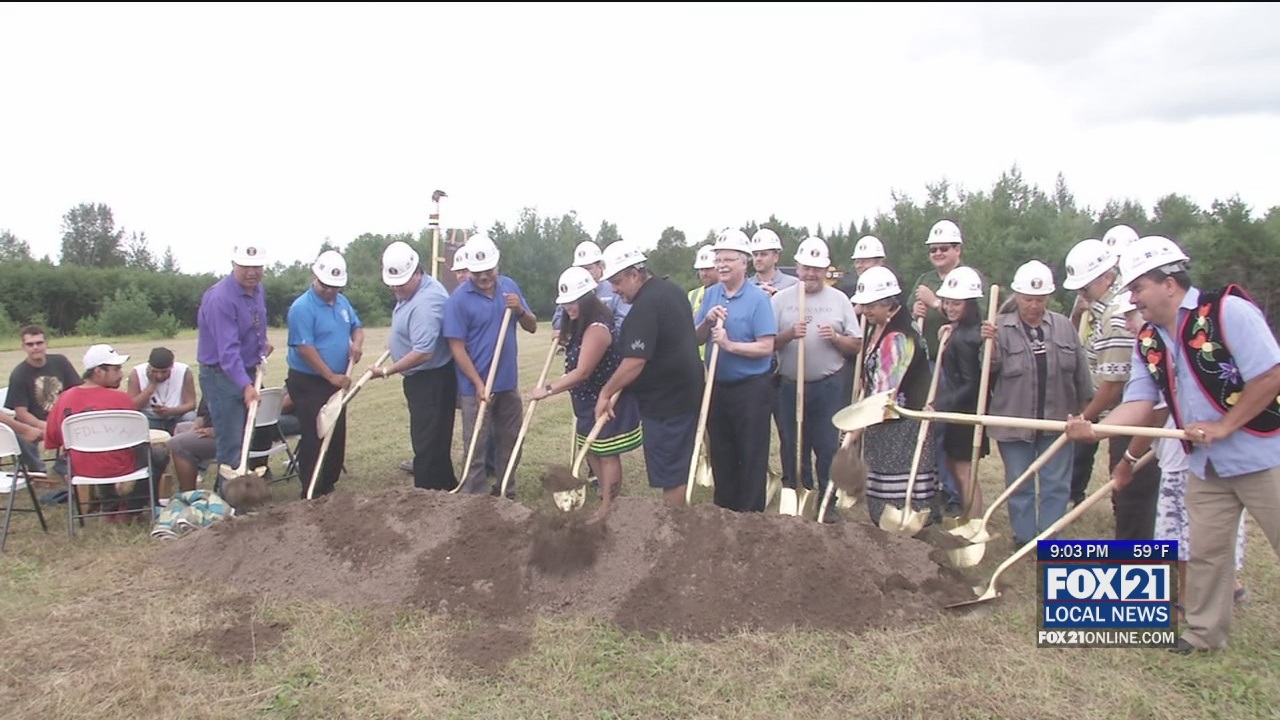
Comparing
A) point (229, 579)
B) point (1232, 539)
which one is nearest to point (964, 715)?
point (1232, 539)

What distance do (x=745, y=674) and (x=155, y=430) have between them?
205 inches

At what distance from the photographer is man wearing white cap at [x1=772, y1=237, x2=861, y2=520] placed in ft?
18.2

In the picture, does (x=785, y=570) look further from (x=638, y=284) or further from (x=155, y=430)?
(x=155, y=430)

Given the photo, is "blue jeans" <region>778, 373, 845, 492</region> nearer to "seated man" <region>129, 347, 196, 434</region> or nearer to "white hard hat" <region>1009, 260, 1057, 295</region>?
"white hard hat" <region>1009, 260, 1057, 295</region>

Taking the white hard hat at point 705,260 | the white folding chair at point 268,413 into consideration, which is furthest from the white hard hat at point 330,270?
the white hard hat at point 705,260

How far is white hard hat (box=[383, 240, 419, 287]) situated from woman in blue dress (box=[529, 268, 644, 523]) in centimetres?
118

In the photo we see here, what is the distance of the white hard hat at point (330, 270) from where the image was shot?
19.1 feet

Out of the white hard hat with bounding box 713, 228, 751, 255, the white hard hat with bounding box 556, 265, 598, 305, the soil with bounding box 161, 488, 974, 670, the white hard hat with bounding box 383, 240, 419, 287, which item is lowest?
the soil with bounding box 161, 488, 974, 670

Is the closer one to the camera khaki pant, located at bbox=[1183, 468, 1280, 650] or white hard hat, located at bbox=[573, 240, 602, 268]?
khaki pant, located at bbox=[1183, 468, 1280, 650]

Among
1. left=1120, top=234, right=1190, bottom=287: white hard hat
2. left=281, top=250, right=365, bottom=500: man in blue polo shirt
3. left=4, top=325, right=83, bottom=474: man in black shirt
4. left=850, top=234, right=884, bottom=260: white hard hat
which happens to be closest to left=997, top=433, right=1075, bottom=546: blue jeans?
left=1120, top=234, right=1190, bottom=287: white hard hat

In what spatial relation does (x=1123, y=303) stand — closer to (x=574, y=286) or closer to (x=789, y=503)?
(x=789, y=503)

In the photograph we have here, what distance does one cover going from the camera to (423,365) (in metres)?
5.79

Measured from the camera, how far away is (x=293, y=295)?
38.9 m

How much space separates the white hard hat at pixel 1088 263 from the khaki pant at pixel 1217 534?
5.68ft
